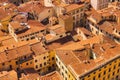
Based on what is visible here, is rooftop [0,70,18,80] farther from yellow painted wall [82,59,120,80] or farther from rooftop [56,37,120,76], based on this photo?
yellow painted wall [82,59,120,80]

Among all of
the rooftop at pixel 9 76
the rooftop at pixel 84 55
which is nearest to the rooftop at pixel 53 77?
the rooftop at pixel 84 55

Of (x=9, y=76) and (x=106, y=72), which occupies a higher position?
(x=9, y=76)

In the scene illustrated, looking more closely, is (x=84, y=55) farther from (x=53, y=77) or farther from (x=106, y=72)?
(x=53, y=77)

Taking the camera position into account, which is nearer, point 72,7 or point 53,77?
point 53,77

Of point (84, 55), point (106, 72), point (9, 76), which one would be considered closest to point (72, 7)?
point (84, 55)

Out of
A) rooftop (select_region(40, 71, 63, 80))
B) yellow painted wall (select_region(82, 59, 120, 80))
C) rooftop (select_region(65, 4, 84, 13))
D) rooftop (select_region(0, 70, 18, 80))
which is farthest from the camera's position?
rooftop (select_region(65, 4, 84, 13))

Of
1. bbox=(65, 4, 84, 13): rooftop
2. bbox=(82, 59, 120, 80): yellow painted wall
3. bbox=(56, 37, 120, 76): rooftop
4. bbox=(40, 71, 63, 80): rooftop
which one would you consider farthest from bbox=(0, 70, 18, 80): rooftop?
bbox=(65, 4, 84, 13): rooftop

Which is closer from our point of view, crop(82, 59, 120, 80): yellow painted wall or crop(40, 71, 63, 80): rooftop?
crop(82, 59, 120, 80): yellow painted wall

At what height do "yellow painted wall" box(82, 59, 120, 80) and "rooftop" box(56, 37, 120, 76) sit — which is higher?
"rooftop" box(56, 37, 120, 76)

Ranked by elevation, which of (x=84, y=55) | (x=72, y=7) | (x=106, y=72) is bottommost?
(x=106, y=72)

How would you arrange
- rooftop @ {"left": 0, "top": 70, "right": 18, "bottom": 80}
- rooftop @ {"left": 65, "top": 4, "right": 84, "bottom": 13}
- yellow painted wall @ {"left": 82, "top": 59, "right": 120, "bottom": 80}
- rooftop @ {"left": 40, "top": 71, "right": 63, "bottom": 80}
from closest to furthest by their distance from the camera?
1. rooftop @ {"left": 0, "top": 70, "right": 18, "bottom": 80}
2. yellow painted wall @ {"left": 82, "top": 59, "right": 120, "bottom": 80}
3. rooftop @ {"left": 40, "top": 71, "right": 63, "bottom": 80}
4. rooftop @ {"left": 65, "top": 4, "right": 84, "bottom": 13}

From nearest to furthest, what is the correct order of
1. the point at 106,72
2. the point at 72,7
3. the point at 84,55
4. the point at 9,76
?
the point at 9,76 → the point at 106,72 → the point at 84,55 → the point at 72,7

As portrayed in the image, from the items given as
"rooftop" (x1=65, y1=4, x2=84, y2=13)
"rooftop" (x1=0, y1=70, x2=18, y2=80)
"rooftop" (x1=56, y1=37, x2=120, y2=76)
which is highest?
"rooftop" (x1=65, y1=4, x2=84, y2=13)

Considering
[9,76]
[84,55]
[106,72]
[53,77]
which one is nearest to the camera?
[9,76]
